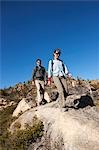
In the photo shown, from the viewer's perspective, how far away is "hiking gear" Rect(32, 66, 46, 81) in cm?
1656

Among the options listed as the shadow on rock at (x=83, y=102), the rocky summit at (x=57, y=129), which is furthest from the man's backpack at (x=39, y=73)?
the shadow on rock at (x=83, y=102)

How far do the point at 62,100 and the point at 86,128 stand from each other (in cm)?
181

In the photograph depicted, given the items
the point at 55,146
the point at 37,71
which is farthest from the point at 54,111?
the point at 37,71

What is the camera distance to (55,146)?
13594 millimetres

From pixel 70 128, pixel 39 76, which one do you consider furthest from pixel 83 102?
pixel 70 128

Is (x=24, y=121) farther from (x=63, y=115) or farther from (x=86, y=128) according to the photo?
(x=86, y=128)

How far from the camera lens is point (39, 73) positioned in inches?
652

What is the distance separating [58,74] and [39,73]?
2.67m

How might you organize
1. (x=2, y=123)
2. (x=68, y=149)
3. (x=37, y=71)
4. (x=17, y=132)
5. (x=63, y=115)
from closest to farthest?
(x=68, y=149) < (x=63, y=115) < (x=17, y=132) < (x=37, y=71) < (x=2, y=123)

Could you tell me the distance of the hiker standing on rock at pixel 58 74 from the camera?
1397 centimetres

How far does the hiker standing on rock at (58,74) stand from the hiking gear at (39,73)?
245cm

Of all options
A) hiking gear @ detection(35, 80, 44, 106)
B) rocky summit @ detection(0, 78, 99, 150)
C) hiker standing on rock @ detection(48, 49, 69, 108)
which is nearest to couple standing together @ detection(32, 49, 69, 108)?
hiker standing on rock @ detection(48, 49, 69, 108)

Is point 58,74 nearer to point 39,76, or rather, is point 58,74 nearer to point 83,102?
point 39,76

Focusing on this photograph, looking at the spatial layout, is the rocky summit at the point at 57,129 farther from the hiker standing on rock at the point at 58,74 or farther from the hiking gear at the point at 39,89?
the hiker standing on rock at the point at 58,74
